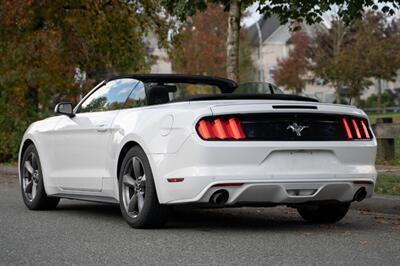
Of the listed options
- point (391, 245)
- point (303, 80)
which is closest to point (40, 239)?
point (391, 245)

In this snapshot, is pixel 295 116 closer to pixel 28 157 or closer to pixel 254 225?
pixel 254 225

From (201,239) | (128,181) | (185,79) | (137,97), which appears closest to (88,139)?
(137,97)

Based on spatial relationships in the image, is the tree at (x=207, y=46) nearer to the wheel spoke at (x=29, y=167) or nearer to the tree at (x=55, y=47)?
the tree at (x=55, y=47)

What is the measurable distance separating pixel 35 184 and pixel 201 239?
3.32 m

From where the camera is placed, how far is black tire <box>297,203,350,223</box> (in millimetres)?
8211

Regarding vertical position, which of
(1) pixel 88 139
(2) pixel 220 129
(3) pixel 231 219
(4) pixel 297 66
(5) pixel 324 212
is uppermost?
(2) pixel 220 129

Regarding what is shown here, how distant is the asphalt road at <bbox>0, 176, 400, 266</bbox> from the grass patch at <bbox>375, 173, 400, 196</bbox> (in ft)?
2.48

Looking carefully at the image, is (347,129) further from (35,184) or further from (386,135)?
(386,135)

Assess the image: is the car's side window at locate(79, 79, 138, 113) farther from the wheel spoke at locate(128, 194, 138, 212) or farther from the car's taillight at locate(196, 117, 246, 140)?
the car's taillight at locate(196, 117, 246, 140)

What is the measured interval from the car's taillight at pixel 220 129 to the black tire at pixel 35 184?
3.02 metres

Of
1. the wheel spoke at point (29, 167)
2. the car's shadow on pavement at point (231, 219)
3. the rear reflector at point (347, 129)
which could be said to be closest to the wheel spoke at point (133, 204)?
the car's shadow on pavement at point (231, 219)

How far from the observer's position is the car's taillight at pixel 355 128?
761cm

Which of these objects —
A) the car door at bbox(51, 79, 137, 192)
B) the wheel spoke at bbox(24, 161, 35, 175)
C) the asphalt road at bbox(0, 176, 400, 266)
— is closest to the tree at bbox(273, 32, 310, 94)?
the wheel spoke at bbox(24, 161, 35, 175)

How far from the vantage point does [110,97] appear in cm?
862
